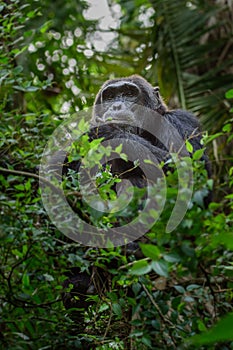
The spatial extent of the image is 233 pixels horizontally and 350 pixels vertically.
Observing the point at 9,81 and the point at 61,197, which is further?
the point at 9,81

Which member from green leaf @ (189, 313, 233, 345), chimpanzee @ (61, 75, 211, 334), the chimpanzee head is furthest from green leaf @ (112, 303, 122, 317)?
green leaf @ (189, 313, 233, 345)

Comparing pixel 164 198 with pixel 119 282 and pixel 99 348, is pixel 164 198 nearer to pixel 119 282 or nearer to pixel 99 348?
pixel 119 282

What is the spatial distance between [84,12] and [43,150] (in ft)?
8.42

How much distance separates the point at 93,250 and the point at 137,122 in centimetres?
80

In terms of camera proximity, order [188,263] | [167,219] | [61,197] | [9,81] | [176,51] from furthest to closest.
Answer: [176,51] < [9,81] < [61,197] < [167,219] < [188,263]

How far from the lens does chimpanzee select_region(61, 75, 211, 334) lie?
2.33 meters

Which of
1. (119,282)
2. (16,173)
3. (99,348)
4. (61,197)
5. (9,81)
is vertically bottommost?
(99,348)

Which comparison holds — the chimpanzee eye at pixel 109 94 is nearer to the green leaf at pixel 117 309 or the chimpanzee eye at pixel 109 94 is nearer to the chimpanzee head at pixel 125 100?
the chimpanzee head at pixel 125 100

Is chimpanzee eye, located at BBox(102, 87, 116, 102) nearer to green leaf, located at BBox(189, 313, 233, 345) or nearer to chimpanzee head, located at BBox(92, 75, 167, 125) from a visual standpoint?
chimpanzee head, located at BBox(92, 75, 167, 125)

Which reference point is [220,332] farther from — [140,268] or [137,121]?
[137,121]

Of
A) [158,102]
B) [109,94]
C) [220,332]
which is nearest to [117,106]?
[109,94]

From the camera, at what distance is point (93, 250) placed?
1889 mm

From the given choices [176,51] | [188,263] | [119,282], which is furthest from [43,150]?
[176,51]

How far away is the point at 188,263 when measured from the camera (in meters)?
1.40
